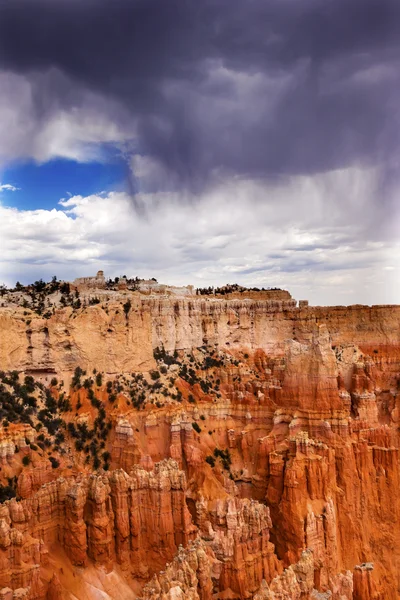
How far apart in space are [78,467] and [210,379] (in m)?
19.9

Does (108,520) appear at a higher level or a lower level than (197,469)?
lower

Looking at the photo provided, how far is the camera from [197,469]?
41719mm

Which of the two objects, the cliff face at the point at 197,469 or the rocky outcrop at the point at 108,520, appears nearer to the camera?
the rocky outcrop at the point at 108,520

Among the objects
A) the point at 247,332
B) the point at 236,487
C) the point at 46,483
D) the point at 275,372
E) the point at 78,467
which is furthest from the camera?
the point at 247,332

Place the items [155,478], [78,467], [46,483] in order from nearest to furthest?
[46,483] < [155,478] < [78,467]

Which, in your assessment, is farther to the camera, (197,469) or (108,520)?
(197,469)

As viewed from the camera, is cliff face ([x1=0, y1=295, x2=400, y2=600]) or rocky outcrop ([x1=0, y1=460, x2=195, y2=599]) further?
cliff face ([x1=0, y1=295, x2=400, y2=600])

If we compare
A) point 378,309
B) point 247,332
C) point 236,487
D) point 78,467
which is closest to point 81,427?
point 78,467

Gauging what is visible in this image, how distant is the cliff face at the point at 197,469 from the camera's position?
2977 centimetres

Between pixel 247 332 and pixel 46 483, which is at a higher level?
pixel 247 332

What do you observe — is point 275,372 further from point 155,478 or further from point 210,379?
point 155,478

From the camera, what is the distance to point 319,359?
4525 cm

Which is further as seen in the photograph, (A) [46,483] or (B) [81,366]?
(B) [81,366]

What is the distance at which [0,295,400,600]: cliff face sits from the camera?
97.7 feet
